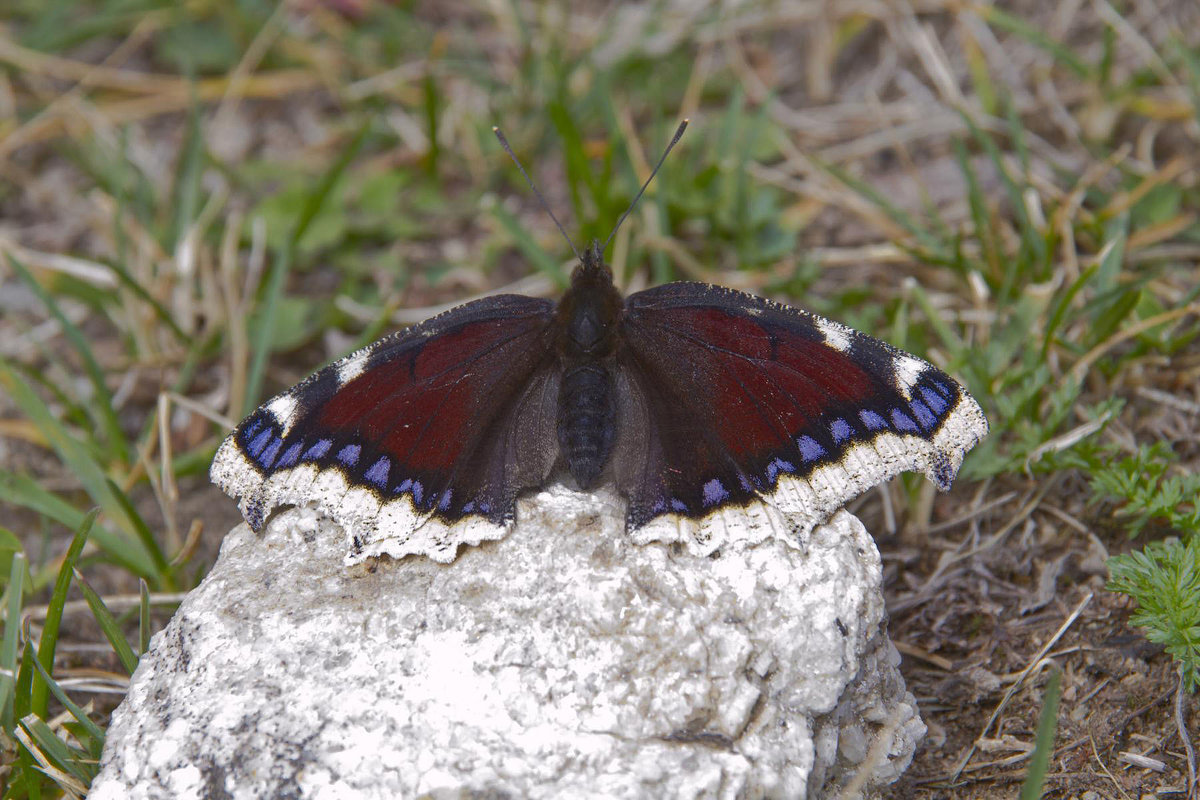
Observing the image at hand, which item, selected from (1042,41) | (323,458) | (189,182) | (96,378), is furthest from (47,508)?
(1042,41)

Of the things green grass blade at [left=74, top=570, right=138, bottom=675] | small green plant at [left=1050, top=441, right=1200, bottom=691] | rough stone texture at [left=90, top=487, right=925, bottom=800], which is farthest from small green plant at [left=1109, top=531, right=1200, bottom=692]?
green grass blade at [left=74, top=570, right=138, bottom=675]

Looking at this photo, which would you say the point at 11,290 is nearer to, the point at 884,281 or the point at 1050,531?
the point at 884,281

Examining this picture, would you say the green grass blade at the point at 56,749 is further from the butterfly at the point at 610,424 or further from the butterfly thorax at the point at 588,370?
the butterfly thorax at the point at 588,370

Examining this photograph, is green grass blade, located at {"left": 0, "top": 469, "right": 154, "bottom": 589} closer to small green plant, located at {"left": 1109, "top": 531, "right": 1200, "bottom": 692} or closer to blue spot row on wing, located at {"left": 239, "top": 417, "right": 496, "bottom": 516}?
blue spot row on wing, located at {"left": 239, "top": 417, "right": 496, "bottom": 516}

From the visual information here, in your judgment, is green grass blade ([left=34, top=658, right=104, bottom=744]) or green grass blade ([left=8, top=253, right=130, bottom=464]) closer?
green grass blade ([left=34, top=658, right=104, bottom=744])

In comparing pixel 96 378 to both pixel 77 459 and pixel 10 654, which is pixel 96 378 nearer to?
pixel 77 459

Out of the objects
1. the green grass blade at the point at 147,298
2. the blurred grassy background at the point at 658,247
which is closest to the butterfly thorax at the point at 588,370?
the blurred grassy background at the point at 658,247

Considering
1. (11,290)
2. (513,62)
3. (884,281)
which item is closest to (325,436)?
(884,281)
